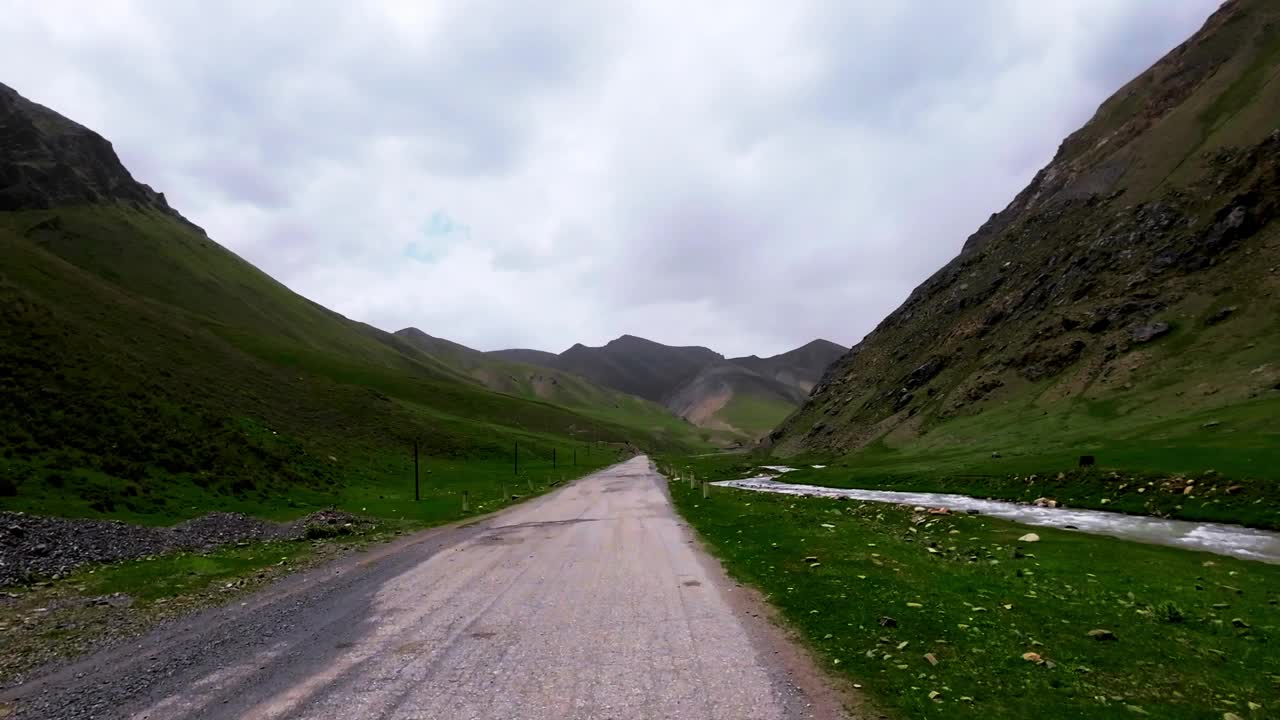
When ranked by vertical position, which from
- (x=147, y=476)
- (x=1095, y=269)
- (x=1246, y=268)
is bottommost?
(x=147, y=476)

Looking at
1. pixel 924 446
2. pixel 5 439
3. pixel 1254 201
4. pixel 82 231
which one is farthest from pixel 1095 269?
pixel 82 231

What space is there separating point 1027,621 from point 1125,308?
101m

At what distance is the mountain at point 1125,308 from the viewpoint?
6316 centimetres

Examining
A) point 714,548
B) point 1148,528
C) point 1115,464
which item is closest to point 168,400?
point 714,548

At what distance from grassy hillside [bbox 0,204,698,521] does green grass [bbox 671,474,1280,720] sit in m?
31.7

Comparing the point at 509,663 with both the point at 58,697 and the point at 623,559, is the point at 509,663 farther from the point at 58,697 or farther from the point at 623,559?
the point at 623,559

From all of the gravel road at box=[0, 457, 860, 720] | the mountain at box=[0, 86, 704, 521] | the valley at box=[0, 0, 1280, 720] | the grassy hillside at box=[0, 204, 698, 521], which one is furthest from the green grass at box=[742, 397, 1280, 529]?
the mountain at box=[0, 86, 704, 521]

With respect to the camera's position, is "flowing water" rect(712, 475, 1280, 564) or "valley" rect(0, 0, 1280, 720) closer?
"valley" rect(0, 0, 1280, 720)

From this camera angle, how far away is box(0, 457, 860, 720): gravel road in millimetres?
9070

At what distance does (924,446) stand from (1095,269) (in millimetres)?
45669

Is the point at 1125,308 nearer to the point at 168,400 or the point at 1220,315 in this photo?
the point at 1220,315

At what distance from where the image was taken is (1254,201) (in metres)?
84.1

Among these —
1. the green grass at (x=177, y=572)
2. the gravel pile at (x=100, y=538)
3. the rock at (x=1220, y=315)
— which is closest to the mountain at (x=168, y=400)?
the gravel pile at (x=100, y=538)

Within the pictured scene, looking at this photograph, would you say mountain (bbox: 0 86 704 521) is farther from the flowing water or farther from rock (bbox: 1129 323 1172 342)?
rock (bbox: 1129 323 1172 342)
